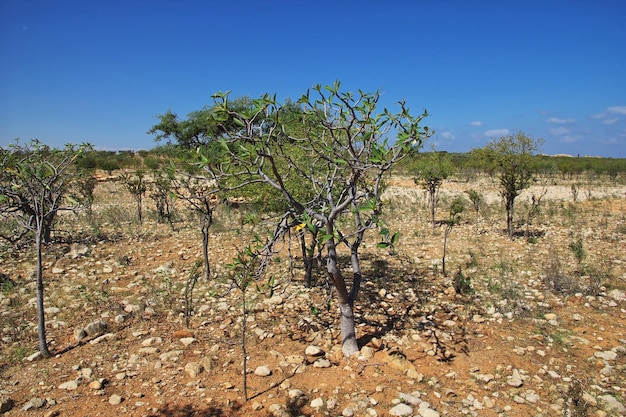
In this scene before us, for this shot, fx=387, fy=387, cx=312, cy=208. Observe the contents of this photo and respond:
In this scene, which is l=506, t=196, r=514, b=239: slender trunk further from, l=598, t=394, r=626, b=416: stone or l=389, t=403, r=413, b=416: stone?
l=389, t=403, r=413, b=416: stone

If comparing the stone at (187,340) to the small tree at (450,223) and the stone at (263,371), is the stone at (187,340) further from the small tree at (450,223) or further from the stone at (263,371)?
the small tree at (450,223)

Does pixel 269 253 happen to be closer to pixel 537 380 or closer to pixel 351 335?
pixel 351 335

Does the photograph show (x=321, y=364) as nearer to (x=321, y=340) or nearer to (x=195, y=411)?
(x=321, y=340)

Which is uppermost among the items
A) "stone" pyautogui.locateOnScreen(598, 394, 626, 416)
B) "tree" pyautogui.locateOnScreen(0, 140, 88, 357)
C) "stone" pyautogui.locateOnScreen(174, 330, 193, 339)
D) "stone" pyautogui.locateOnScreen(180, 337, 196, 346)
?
"tree" pyautogui.locateOnScreen(0, 140, 88, 357)

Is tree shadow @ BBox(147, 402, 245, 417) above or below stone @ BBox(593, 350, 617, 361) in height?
above

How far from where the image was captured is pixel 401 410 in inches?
156

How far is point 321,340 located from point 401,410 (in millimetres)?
1787

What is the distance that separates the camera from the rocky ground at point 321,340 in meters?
4.23

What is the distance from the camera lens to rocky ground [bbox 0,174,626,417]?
423 centimetres

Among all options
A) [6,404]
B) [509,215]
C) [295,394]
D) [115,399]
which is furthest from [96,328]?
[509,215]

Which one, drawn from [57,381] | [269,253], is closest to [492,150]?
[269,253]

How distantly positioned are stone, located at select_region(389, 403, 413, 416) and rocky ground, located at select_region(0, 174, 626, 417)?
0.01m

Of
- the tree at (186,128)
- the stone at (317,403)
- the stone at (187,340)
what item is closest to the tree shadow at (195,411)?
the stone at (317,403)

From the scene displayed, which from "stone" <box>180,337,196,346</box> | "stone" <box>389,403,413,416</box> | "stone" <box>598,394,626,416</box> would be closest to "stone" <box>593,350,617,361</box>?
"stone" <box>598,394,626,416</box>
